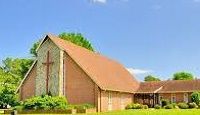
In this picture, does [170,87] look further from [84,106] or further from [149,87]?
[84,106]

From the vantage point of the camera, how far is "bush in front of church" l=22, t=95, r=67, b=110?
43562 mm

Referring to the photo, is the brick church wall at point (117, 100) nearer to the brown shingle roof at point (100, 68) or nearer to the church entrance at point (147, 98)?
the brown shingle roof at point (100, 68)

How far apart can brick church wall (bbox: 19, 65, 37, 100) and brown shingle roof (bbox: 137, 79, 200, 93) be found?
18.9 meters

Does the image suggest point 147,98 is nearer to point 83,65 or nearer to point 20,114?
point 83,65

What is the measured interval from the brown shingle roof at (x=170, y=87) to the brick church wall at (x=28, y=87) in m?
18.9

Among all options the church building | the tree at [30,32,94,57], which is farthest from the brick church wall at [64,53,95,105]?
the tree at [30,32,94,57]

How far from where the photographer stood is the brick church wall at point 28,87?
165 feet

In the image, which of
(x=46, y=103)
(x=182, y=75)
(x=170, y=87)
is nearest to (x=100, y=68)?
(x=46, y=103)

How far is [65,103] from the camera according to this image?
44844 mm

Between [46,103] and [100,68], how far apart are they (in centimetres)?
1087

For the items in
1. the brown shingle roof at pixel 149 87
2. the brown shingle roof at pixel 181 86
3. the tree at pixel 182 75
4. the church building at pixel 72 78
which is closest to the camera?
the church building at pixel 72 78

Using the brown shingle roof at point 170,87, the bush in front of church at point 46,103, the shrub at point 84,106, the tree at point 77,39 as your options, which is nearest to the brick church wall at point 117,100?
the shrub at point 84,106

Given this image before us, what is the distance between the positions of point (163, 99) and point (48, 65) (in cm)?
2109

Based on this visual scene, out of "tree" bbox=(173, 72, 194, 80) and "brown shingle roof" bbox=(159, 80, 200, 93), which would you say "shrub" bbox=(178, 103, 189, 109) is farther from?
"tree" bbox=(173, 72, 194, 80)
